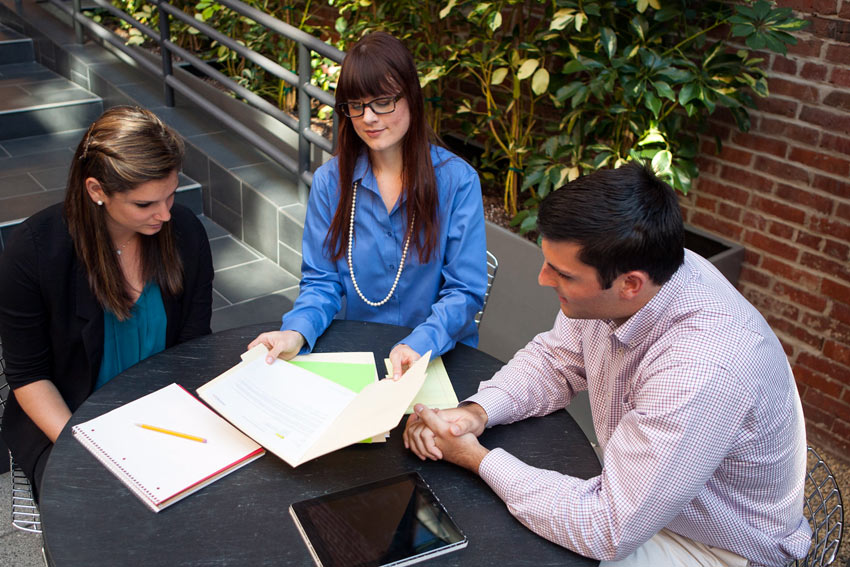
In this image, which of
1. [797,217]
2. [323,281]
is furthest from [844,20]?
[323,281]

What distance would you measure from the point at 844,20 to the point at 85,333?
2464 mm

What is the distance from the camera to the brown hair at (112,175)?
168cm

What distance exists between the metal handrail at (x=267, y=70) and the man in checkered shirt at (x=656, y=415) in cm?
173

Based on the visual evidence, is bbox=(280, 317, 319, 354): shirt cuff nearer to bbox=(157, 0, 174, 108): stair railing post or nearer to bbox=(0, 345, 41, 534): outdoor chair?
bbox=(0, 345, 41, 534): outdoor chair

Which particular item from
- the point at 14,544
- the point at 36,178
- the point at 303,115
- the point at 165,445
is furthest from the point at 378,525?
the point at 36,178

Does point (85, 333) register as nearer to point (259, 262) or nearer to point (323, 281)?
point (323, 281)

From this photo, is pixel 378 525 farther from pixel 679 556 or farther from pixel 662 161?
pixel 662 161

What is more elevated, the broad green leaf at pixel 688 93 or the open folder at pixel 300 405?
the broad green leaf at pixel 688 93

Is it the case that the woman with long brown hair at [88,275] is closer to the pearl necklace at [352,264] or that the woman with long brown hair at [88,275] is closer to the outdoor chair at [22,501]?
the outdoor chair at [22,501]

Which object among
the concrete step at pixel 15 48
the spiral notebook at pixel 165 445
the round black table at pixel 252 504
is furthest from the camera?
the concrete step at pixel 15 48

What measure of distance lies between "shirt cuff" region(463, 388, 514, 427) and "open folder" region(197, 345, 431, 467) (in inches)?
5.9

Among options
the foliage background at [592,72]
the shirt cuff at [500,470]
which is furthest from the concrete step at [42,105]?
the shirt cuff at [500,470]

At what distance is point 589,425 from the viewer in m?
2.84

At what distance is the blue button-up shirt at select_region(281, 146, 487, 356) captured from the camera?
1.98 m
